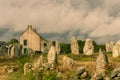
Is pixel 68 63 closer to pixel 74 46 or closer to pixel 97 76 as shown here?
pixel 97 76

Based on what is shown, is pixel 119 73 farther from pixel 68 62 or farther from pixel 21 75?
pixel 21 75

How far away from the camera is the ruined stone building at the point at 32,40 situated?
305 feet

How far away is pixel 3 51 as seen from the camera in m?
78.7

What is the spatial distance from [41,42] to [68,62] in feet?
168

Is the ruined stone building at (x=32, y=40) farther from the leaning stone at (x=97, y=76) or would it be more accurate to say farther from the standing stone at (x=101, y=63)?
the leaning stone at (x=97, y=76)

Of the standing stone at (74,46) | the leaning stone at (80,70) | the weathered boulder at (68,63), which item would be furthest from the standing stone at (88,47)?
the leaning stone at (80,70)

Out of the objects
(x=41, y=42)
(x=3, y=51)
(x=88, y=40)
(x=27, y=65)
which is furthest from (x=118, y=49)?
(x=41, y=42)

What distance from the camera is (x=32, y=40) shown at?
Result: 93.2 metres

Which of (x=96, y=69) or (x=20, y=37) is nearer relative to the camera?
(x=96, y=69)

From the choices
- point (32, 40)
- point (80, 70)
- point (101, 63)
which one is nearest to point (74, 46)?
point (32, 40)

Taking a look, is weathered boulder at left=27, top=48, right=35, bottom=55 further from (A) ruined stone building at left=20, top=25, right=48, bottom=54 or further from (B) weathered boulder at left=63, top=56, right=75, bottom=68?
(B) weathered boulder at left=63, top=56, right=75, bottom=68

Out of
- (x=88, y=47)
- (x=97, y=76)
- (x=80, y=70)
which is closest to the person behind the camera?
(x=97, y=76)

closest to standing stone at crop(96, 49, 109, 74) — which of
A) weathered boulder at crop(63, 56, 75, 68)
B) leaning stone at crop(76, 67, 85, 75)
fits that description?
leaning stone at crop(76, 67, 85, 75)

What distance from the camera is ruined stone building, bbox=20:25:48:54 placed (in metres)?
92.9
